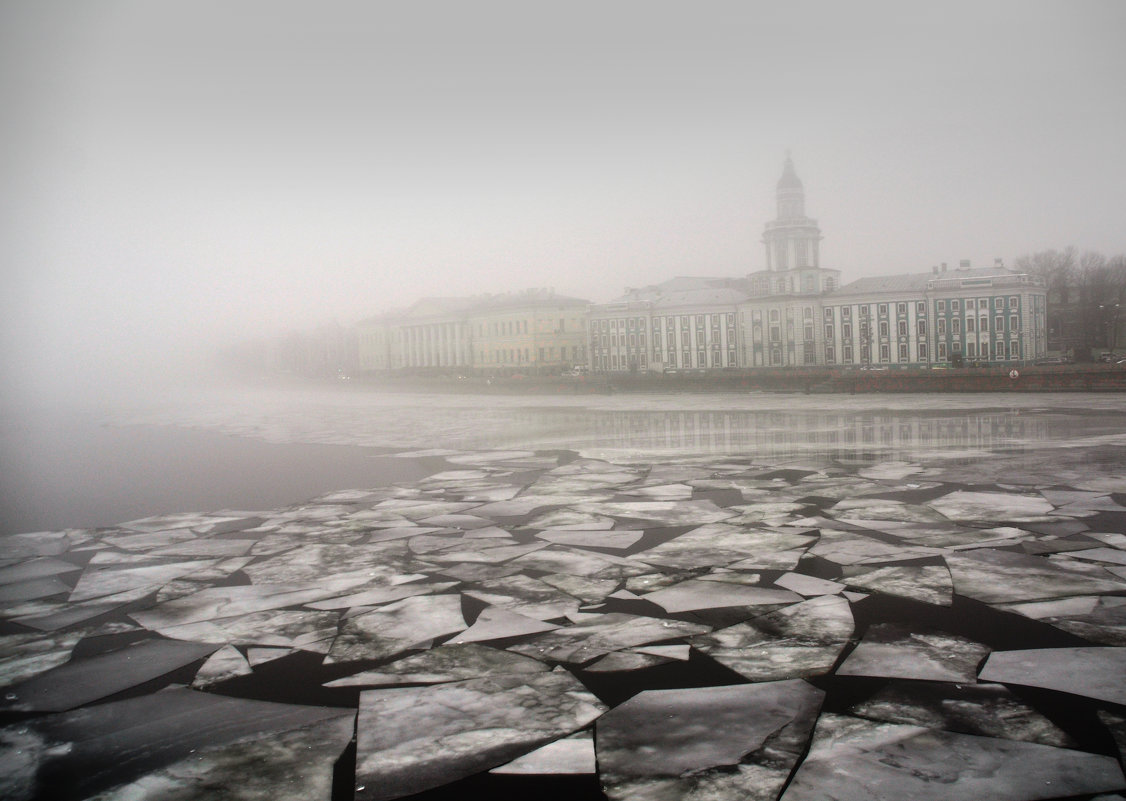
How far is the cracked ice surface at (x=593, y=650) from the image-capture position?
3.30 meters

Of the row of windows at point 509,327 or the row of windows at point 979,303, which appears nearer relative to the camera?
the row of windows at point 979,303

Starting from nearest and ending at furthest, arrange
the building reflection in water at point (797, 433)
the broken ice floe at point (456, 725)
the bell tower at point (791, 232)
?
the broken ice floe at point (456, 725) < the building reflection in water at point (797, 433) < the bell tower at point (791, 232)

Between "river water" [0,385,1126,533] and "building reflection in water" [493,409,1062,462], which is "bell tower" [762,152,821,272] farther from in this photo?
"building reflection in water" [493,409,1062,462]

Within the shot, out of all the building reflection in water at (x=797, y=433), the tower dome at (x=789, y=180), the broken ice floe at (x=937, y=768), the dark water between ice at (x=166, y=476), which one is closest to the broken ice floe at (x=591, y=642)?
the broken ice floe at (x=937, y=768)

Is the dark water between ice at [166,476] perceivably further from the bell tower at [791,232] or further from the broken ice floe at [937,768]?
the bell tower at [791,232]

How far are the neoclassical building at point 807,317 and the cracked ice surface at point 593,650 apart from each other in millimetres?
55917

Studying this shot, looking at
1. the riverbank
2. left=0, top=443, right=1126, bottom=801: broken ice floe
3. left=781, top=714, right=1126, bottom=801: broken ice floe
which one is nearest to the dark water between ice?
Result: left=0, top=443, right=1126, bottom=801: broken ice floe

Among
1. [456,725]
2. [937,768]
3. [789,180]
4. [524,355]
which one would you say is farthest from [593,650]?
[524,355]

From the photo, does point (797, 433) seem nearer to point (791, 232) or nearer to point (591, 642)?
point (591, 642)

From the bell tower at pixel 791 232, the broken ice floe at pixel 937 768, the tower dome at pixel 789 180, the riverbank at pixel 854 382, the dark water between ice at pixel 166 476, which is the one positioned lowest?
the broken ice floe at pixel 937 768

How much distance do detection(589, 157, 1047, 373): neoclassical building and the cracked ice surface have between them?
2201 inches

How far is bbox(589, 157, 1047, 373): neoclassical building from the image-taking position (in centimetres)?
6062

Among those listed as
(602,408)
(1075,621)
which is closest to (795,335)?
(602,408)

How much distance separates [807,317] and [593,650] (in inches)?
2753
